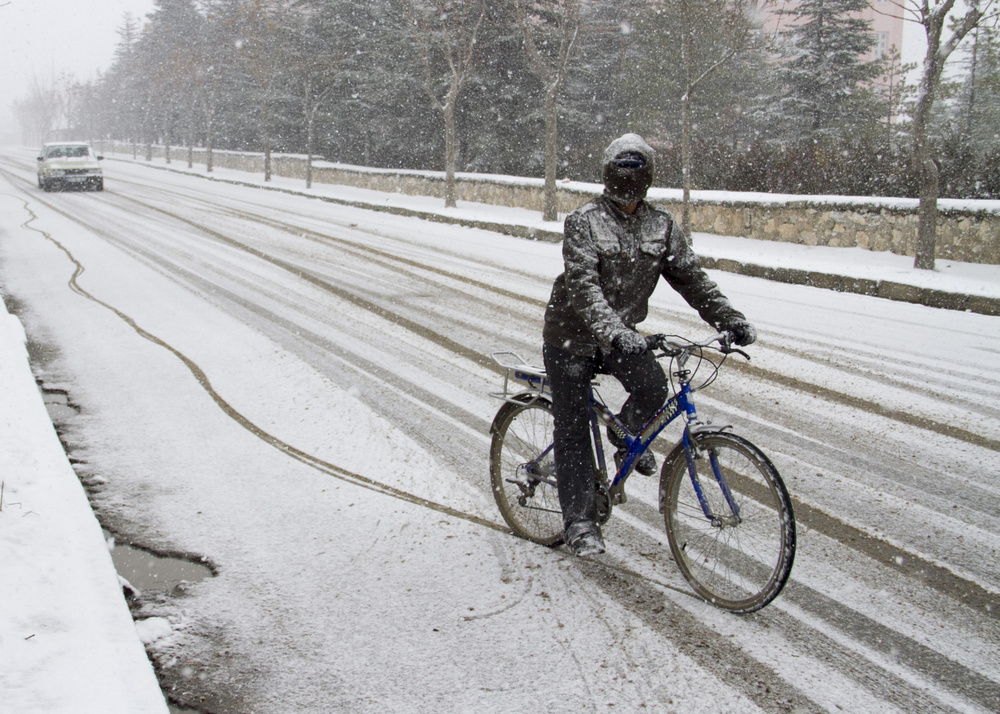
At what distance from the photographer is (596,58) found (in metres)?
36.5

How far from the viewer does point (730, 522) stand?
136 inches

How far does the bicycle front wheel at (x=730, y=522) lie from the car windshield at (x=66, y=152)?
32.3 meters

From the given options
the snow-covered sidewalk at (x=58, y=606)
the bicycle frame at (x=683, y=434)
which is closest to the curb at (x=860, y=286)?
the bicycle frame at (x=683, y=434)

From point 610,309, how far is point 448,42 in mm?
23049

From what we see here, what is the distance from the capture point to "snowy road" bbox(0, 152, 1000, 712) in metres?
2.95

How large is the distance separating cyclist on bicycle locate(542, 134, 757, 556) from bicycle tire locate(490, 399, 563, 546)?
0.28m

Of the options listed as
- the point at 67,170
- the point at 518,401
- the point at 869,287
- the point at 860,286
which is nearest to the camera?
the point at 518,401

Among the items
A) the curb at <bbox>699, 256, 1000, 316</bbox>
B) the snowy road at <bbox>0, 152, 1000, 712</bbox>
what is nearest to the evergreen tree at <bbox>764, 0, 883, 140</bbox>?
the curb at <bbox>699, 256, 1000, 316</bbox>

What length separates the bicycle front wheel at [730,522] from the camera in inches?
126

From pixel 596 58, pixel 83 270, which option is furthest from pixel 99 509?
pixel 596 58

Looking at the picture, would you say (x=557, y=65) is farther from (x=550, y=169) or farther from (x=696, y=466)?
(x=696, y=466)

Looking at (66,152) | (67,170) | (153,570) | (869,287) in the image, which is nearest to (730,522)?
(153,570)

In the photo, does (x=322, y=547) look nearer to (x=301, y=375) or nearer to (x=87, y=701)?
(x=87, y=701)

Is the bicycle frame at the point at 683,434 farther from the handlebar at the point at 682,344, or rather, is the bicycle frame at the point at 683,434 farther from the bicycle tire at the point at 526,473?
the bicycle tire at the point at 526,473
